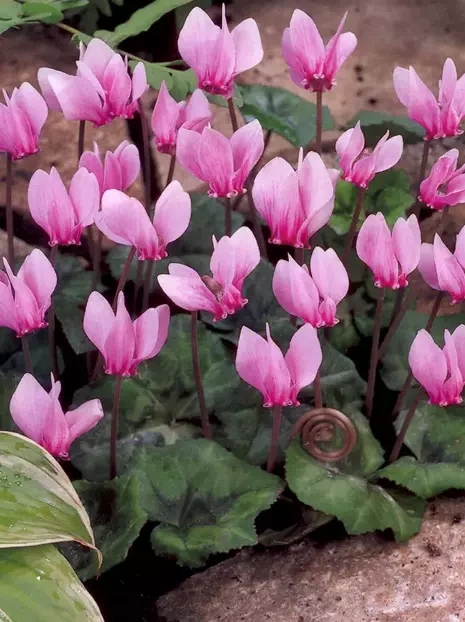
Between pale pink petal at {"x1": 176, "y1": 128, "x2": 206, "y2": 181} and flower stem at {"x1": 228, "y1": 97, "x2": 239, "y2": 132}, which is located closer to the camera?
pale pink petal at {"x1": 176, "y1": 128, "x2": 206, "y2": 181}

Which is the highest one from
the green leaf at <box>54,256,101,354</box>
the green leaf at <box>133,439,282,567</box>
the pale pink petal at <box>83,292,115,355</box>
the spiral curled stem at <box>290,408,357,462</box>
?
the pale pink petal at <box>83,292,115,355</box>

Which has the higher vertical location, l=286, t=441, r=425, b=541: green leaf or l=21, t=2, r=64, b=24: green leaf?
l=21, t=2, r=64, b=24: green leaf

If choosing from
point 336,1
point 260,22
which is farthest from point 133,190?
point 336,1

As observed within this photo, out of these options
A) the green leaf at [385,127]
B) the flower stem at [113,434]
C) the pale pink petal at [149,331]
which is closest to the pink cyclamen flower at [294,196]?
the pale pink petal at [149,331]

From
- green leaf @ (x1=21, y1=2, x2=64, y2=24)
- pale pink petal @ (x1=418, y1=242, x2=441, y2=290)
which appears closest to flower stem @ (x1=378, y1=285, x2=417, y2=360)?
pale pink petal @ (x1=418, y1=242, x2=441, y2=290)

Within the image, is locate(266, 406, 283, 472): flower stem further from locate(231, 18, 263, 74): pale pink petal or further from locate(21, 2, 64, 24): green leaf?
locate(21, 2, 64, 24): green leaf

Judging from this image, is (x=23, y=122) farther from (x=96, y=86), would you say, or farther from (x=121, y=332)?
(x=121, y=332)
